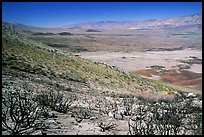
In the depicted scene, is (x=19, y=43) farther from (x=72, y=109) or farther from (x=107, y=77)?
(x=72, y=109)

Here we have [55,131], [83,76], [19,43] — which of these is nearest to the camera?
[55,131]

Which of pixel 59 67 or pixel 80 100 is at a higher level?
pixel 59 67

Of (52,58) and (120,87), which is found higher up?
(52,58)

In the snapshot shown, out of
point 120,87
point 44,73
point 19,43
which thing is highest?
point 19,43

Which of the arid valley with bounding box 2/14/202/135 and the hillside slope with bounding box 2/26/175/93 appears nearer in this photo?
the arid valley with bounding box 2/14/202/135

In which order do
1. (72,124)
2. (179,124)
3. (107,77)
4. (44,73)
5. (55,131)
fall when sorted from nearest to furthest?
(55,131)
(72,124)
(179,124)
(44,73)
(107,77)

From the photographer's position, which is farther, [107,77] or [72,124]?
[107,77]

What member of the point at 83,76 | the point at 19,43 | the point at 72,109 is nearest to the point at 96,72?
the point at 83,76

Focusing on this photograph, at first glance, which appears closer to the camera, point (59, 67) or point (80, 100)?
point (80, 100)

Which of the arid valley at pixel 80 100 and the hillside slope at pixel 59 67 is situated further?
A: the hillside slope at pixel 59 67
